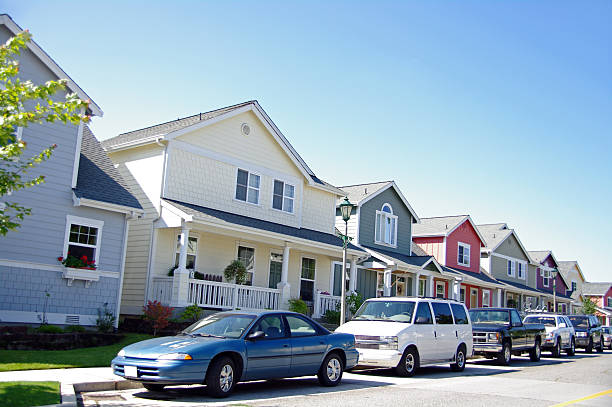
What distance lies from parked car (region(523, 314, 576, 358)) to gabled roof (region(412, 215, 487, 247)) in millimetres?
12608

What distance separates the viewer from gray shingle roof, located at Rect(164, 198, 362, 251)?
1959 cm

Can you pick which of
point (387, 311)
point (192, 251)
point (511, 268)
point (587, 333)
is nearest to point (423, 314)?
point (387, 311)

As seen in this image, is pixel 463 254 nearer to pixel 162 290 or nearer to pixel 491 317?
pixel 491 317

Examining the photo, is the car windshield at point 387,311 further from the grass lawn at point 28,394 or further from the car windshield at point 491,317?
the grass lawn at point 28,394

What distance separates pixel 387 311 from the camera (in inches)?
597

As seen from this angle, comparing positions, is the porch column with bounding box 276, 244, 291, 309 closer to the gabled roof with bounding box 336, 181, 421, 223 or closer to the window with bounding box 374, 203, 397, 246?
the gabled roof with bounding box 336, 181, 421, 223

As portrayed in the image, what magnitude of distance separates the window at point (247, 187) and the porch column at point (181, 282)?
14.1ft

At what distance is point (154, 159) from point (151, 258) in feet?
11.4

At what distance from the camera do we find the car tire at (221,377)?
9844mm

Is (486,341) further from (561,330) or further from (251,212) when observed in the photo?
(251,212)

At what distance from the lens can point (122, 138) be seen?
77.4 ft

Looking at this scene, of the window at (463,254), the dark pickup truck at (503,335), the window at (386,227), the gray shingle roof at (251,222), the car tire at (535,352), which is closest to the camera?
the dark pickup truck at (503,335)

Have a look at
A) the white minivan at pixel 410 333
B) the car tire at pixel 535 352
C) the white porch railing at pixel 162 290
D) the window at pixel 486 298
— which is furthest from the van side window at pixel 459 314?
the window at pixel 486 298

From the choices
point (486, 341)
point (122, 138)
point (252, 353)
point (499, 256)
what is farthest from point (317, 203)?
point (499, 256)
